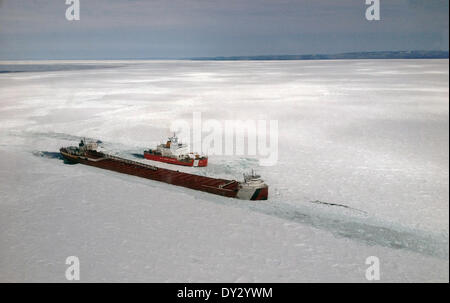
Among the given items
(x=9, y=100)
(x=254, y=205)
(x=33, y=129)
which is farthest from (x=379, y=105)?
(x=9, y=100)

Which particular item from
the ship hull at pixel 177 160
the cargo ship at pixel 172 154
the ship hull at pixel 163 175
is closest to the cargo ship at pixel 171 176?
Answer: the ship hull at pixel 163 175

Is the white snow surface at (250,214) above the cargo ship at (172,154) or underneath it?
underneath

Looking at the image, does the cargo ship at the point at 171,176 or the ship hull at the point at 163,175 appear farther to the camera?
the ship hull at the point at 163,175

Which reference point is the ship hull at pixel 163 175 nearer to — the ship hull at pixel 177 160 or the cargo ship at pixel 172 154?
the ship hull at pixel 177 160

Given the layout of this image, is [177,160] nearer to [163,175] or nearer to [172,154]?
[172,154]

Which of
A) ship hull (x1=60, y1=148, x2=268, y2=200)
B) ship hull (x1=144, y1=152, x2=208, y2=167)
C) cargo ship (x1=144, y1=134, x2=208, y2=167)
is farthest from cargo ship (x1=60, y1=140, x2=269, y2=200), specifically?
cargo ship (x1=144, y1=134, x2=208, y2=167)

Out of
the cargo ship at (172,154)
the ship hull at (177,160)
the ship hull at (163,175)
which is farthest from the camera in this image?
the cargo ship at (172,154)

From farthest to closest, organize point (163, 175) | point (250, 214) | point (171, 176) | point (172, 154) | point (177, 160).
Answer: point (172, 154) → point (177, 160) → point (163, 175) → point (171, 176) → point (250, 214)

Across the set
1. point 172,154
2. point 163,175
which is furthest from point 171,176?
point 172,154

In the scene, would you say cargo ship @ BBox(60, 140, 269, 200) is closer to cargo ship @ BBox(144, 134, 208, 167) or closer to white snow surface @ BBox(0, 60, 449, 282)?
white snow surface @ BBox(0, 60, 449, 282)
